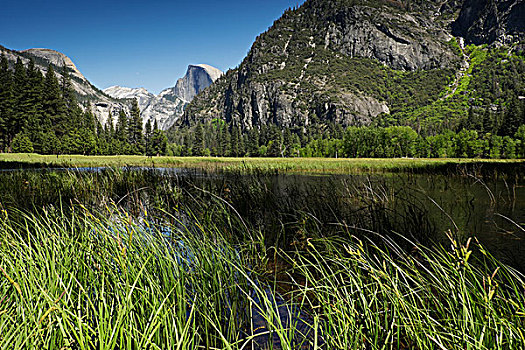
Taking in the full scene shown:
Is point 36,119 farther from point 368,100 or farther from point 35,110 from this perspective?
point 368,100

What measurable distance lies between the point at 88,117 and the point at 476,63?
229342 mm

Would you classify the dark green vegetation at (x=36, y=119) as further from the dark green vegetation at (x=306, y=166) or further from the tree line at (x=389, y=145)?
the tree line at (x=389, y=145)

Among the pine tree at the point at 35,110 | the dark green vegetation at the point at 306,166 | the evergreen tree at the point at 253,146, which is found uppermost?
the pine tree at the point at 35,110

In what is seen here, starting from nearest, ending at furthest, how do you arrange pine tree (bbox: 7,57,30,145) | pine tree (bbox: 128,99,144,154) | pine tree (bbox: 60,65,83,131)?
pine tree (bbox: 7,57,30,145) < pine tree (bbox: 60,65,83,131) < pine tree (bbox: 128,99,144,154)

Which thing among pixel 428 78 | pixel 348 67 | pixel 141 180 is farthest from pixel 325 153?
pixel 428 78

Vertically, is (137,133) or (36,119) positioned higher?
(36,119)

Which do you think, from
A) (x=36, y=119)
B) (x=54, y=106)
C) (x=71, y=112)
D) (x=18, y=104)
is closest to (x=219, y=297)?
(x=36, y=119)

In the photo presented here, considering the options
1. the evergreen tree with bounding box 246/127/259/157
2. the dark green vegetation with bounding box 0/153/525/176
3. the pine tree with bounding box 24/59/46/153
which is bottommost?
the dark green vegetation with bounding box 0/153/525/176

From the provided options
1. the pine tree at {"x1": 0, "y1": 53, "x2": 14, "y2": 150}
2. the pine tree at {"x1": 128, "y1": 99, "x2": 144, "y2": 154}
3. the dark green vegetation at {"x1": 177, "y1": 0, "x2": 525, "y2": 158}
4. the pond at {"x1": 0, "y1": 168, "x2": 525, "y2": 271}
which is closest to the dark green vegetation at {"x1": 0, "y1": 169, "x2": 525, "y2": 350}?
the pond at {"x1": 0, "y1": 168, "x2": 525, "y2": 271}

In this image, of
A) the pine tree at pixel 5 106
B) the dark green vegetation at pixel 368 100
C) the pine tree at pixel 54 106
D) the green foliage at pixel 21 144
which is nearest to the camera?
the green foliage at pixel 21 144

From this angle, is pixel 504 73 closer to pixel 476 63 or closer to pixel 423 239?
pixel 476 63

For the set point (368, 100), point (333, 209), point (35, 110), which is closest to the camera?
point (333, 209)

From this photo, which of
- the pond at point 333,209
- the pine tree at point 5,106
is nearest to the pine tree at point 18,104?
the pine tree at point 5,106

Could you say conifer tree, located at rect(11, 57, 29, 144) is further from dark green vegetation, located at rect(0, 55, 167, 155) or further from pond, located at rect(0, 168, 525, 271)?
pond, located at rect(0, 168, 525, 271)
